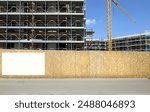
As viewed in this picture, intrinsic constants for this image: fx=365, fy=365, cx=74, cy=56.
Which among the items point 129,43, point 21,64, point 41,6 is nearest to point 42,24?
point 41,6

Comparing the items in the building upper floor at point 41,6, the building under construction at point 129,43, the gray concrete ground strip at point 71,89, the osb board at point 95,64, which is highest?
the building upper floor at point 41,6

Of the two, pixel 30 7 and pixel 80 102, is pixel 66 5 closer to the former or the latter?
pixel 30 7

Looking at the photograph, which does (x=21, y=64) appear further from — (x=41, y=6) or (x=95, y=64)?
(x=41, y=6)

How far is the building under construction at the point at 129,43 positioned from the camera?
9512 cm

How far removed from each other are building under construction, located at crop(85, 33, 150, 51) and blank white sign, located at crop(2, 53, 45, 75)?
193 ft

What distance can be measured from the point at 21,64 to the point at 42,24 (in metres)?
28.4

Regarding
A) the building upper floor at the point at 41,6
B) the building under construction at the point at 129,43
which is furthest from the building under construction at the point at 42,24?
the building under construction at the point at 129,43

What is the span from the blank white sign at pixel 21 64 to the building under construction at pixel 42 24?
85.2 feet

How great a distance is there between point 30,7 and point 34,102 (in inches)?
2139

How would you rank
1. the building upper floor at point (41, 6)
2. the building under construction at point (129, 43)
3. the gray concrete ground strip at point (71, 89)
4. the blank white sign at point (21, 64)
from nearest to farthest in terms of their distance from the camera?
the gray concrete ground strip at point (71, 89) → the blank white sign at point (21, 64) → the building upper floor at point (41, 6) → the building under construction at point (129, 43)

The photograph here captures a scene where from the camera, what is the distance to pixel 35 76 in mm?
31359

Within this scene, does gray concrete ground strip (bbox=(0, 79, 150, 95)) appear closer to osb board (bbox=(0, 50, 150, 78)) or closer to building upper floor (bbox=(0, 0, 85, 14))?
osb board (bbox=(0, 50, 150, 78))

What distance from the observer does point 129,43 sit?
102250 mm

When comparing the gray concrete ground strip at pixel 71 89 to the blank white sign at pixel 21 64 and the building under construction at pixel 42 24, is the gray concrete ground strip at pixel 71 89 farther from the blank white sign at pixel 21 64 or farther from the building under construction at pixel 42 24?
the building under construction at pixel 42 24
